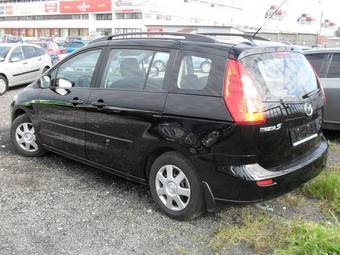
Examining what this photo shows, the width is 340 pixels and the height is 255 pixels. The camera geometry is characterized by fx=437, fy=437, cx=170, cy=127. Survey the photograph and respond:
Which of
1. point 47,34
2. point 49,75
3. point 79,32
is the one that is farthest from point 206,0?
point 49,75

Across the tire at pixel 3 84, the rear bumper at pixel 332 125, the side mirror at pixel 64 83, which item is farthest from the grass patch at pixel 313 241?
the tire at pixel 3 84

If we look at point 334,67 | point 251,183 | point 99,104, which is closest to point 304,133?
point 251,183

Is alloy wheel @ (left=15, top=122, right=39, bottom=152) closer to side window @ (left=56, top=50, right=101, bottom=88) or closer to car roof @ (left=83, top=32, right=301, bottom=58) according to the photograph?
side window @ (left=56, top=50, right=101, bottom=88)

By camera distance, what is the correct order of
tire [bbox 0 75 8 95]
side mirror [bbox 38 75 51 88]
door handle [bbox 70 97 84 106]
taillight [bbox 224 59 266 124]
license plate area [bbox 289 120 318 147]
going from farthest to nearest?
tire [bbox 0 75 8 95], side mirror [bbox 38 75 51 88], door handle [bbox 70 97 84 106], license plate area [bbox 289 120 318 147], taillight [bbox 224 59 266 124]

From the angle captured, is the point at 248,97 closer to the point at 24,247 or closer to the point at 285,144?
the point at 285,144

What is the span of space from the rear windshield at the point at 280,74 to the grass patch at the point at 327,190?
1.10 metres

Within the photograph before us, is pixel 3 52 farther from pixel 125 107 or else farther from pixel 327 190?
pixel 327 190

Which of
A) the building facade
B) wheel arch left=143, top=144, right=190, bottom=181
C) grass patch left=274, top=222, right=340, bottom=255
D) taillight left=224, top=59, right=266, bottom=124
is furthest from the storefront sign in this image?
grass patch left=274, top=222, right=340, bottom=255

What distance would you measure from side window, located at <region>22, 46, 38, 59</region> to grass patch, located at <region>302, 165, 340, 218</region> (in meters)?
11.7

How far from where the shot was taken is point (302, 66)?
4.37m

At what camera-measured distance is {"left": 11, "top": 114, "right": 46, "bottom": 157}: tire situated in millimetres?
5980

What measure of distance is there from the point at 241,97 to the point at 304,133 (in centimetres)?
89

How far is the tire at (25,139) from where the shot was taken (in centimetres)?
598

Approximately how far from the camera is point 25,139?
605 centimetres
